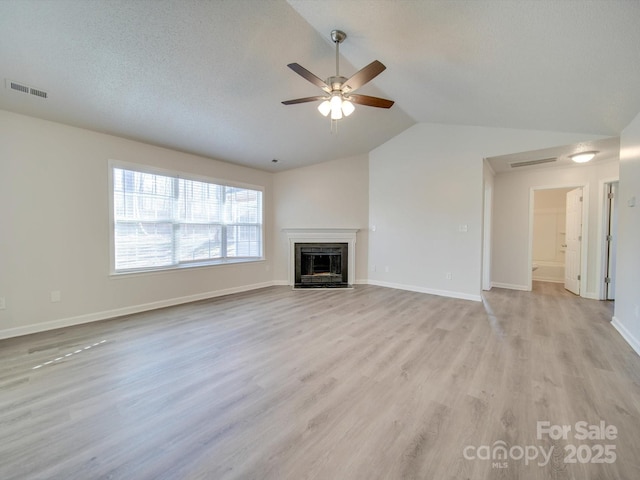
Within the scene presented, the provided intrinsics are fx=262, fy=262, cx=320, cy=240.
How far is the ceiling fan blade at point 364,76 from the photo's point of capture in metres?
2.07

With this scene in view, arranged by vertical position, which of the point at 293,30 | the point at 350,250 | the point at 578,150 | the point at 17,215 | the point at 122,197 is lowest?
the point at 350,250

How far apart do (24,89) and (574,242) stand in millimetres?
8596

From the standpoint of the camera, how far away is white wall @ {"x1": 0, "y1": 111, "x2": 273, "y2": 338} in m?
2.99

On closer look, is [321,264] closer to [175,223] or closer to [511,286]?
[175,223]

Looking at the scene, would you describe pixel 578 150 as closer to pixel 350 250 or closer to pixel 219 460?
pixel 350 250

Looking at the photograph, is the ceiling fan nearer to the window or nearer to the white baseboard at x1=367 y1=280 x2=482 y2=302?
the window

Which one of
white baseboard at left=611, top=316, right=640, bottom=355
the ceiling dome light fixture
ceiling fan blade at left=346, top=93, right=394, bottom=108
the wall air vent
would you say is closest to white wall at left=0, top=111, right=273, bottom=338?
the wall air vent

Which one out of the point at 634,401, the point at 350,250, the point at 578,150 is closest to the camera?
the point at 634,401

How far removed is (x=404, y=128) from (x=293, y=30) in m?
3.32

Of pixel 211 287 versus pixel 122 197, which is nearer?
pixel 122 197

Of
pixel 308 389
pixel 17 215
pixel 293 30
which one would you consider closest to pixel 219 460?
pixel 308 389

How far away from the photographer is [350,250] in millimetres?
5898

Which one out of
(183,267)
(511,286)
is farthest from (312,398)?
(511,286)

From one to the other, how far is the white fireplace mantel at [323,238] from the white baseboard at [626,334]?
3962 mm
